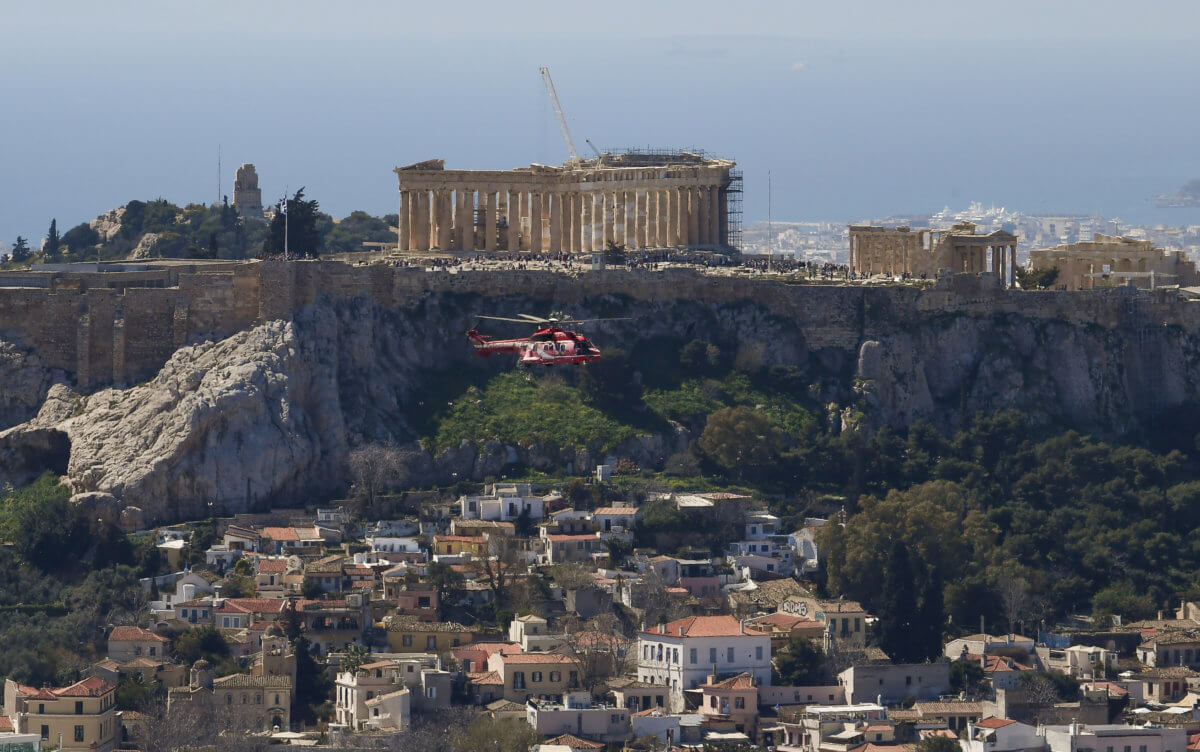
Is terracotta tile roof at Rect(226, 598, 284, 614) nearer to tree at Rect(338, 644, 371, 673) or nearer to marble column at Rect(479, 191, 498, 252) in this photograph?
tree at Rect(338, 644, 371, 673)

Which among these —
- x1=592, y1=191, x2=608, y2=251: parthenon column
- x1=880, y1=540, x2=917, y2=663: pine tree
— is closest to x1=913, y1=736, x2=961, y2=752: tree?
x1=880, y1=540, x2=917, y2=663: pine tree

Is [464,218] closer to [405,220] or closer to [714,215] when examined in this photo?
[405,220]

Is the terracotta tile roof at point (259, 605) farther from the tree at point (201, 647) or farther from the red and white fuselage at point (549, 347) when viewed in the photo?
the red and white fuselage at point (549, 347)

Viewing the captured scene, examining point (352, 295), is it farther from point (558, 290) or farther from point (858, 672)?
point (858, 672)

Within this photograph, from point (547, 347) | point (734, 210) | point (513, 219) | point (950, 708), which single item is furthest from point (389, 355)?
point (950, 708)

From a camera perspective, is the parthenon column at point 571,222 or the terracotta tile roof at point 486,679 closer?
the terracotta tile roof at point 486,679

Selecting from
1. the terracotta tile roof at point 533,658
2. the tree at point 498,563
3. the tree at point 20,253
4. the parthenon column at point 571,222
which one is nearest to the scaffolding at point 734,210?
the parthenon column at point 571,222
